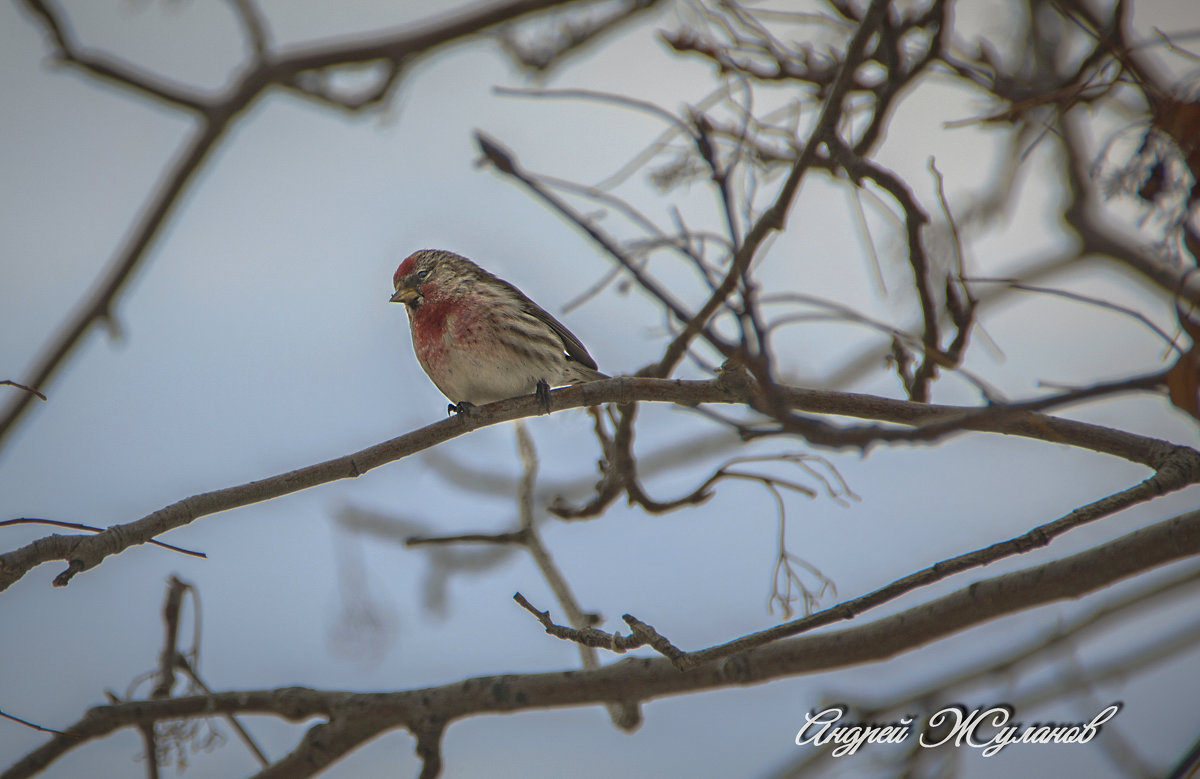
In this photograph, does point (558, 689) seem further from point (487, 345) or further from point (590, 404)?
point (487, 345)

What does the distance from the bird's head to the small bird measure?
1cm

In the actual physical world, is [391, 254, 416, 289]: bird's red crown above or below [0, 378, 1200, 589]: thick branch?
above

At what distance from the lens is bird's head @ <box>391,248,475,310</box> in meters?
5.36

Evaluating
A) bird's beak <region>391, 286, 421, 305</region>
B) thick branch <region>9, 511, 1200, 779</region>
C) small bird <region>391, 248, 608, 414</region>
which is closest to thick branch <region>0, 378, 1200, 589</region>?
thick branch <region>9, 511, 1200, 779</region>

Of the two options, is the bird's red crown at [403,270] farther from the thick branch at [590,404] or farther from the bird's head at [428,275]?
the thick branch at [590,404]

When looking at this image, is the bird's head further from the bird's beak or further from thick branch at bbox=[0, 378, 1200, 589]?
thick branch at bbox=[0, 378, 1200, 589]

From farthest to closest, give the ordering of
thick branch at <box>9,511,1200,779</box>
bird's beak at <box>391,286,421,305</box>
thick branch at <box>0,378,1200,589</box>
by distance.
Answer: bird's beak at <box>391,286,421,305</box>, thick branch at <box>9,511,1200,779</box>, thick branch at <box>0,378,1200,589</box>

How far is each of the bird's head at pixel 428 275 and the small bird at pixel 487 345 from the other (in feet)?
0.04

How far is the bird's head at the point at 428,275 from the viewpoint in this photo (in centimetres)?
536

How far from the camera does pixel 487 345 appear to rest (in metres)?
4.79

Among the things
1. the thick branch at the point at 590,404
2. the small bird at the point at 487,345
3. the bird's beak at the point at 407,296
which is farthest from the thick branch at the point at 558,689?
the bird's beak at the point at 407,296

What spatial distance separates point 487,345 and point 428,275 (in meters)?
1.05

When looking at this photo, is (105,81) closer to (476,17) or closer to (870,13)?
(476,17)

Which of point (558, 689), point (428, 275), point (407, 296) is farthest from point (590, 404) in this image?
point (428, 275)
